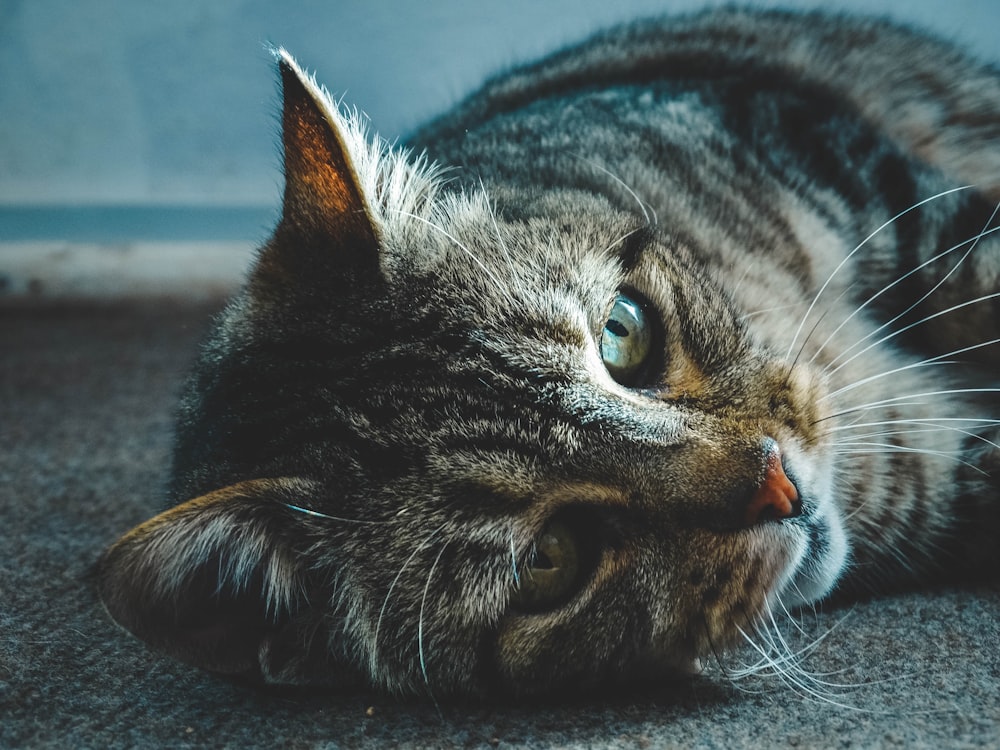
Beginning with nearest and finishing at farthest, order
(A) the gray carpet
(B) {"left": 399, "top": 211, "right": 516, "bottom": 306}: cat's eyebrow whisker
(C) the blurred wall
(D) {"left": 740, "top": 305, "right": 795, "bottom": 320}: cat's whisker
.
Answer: (A) the gray carpet < (B) {"left": 399, "top": 211, "right": 516, "bottom": 306}: cat's eyebrow whisker < (D) {"left": 740, "top": 305, "right": 795, "bottom": 320}: cat's whisker < (C) the blurred wall

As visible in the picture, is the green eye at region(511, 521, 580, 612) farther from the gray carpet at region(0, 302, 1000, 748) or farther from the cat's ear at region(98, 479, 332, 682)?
the cat's ear at region(98, 479, 332, 682)

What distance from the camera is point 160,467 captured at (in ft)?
5.04

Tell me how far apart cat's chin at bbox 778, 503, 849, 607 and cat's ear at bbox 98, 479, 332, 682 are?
449 millimetres

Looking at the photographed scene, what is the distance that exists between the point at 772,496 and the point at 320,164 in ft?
1.70

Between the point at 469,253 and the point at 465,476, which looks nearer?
the point at 465,476

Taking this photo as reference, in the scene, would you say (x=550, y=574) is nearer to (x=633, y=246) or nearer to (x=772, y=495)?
(x=772, y=495)

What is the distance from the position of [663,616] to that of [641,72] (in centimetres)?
103

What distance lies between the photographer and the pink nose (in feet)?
2.54

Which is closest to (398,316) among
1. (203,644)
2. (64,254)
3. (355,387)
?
(355,387)

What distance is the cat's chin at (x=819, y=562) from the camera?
86 centimetres

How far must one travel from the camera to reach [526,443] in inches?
30.8

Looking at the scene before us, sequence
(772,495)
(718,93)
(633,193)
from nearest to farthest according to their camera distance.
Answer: (772,495) < (633,193) < (718,93)

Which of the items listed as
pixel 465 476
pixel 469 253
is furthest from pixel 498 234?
pixel 465 476

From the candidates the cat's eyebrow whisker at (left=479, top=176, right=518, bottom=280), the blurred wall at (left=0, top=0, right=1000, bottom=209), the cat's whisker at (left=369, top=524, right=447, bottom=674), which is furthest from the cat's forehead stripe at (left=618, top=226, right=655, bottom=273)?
the blurred wall at (left=0, top=0, right=1000, bottom=209)
